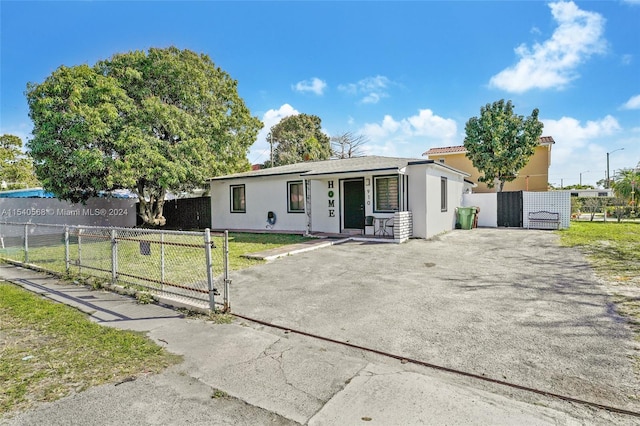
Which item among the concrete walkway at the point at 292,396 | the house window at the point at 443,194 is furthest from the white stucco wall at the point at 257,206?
the concrete walkway at the point at 292,396

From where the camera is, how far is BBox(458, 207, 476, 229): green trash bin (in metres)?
15.7

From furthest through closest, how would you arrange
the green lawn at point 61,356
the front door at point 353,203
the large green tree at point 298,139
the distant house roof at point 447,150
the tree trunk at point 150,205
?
the large green tree at point 298,139 → the distant house roof at point 447,150 → the tree trunk at point 150,205 → the front door at point 353,203 → the green lawn at point 61,356

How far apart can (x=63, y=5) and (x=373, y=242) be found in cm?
1227

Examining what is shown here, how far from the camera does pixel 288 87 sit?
812 inches

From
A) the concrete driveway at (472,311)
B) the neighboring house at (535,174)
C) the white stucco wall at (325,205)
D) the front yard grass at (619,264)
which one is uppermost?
the neighboring house at (535,174)

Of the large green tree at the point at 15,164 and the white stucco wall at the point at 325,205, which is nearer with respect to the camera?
the white stucco wall at the point at 325,205

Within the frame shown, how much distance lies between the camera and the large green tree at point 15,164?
2947 cm

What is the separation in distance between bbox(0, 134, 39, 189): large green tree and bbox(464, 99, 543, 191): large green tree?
3617cm

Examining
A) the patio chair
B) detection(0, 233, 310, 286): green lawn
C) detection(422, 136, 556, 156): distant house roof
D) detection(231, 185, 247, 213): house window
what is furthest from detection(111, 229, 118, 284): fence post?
detection(422, 136, 556, 156): distant house roof

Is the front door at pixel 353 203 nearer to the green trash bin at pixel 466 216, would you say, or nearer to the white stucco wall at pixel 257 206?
the white stucco wall at pixel 257 206

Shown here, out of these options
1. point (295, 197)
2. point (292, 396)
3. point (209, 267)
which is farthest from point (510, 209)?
point (292, 396)

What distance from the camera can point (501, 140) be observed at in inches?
848

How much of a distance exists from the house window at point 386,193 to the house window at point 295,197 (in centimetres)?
361

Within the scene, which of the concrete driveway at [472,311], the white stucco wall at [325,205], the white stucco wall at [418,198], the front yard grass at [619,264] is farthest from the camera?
the white stucco wall at [325,205]
